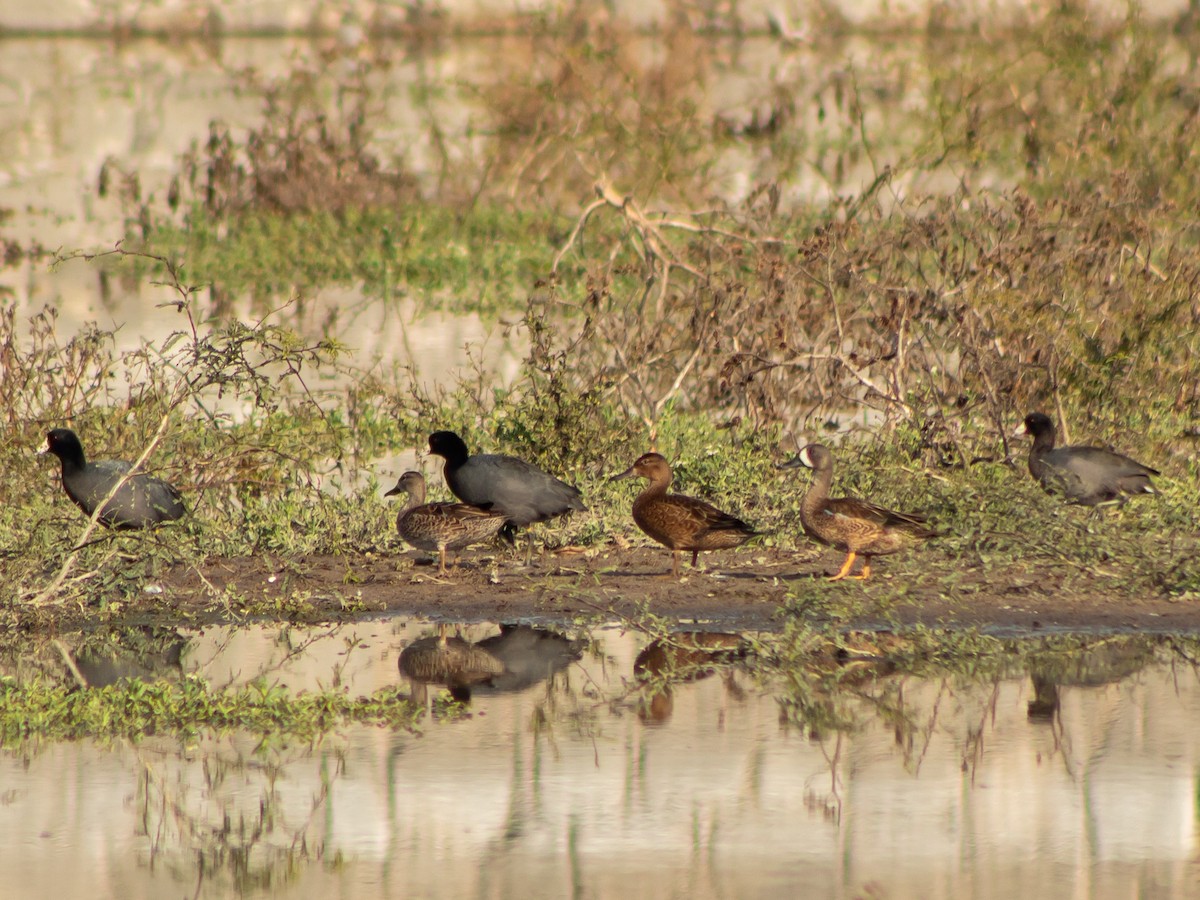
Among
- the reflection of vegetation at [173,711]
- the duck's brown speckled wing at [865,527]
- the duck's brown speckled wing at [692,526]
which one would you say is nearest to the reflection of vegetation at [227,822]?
the reflection of vegetation at [173,711]

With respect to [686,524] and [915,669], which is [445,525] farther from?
[915,669]

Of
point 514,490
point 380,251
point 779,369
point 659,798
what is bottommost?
point 659,798

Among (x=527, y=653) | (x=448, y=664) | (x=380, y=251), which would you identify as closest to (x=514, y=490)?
(x=527, y=653)

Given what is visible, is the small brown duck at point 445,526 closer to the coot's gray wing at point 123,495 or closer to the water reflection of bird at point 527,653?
the water reflection of bird at point 527,653

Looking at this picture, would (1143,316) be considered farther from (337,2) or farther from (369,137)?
(337,2)

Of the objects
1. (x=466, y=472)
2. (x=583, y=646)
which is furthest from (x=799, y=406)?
(x=583, y=646)

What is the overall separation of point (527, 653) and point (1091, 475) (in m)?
4.33

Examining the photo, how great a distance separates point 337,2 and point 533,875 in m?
20.1

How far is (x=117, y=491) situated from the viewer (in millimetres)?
10805

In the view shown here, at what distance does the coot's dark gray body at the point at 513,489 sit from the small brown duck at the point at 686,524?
672 millimetres

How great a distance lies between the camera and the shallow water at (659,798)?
5453 millimetres

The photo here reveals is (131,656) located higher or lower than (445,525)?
lower

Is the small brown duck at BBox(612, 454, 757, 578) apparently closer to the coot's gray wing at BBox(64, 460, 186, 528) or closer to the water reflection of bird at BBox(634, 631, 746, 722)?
the water reflection of bird at BBox(634, 631, 746, 722)

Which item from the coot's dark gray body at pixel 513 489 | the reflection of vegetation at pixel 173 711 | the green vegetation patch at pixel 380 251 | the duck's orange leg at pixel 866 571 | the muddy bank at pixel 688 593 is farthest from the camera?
the green vegetation patch at pixel 380 251
